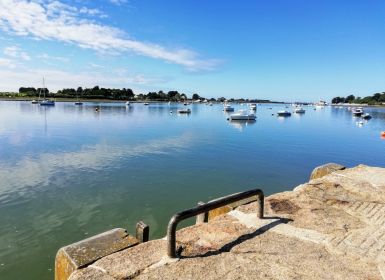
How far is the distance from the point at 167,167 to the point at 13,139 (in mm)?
20999

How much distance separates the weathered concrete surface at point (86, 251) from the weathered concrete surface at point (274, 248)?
0.20m

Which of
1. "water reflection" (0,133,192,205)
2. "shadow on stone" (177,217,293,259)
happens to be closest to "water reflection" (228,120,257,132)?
→ "water reflection" (0,133,192,205)

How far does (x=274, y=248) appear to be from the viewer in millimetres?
5395

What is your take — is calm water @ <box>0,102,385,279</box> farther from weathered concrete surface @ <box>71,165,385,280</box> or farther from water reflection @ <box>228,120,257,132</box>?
water reflection @ <box>228,120,257,132</box>

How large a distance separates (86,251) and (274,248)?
3.25 m

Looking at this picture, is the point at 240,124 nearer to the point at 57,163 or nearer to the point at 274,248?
the point at 57,163

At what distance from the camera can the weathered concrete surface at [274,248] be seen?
4.61 metres

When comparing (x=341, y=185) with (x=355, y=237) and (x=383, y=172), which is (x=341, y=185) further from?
(x=355, y=237)

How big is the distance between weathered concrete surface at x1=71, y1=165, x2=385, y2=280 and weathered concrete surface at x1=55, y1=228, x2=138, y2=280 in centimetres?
20

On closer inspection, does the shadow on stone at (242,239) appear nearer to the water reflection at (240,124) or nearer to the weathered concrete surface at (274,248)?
the weathered concrete surface at (274,248)

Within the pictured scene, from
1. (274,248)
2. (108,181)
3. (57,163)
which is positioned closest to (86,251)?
(274,248)

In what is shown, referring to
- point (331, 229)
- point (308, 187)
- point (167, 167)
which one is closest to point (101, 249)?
point (331, 229)

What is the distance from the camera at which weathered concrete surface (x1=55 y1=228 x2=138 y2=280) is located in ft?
16.1

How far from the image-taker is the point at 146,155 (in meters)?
25.4
